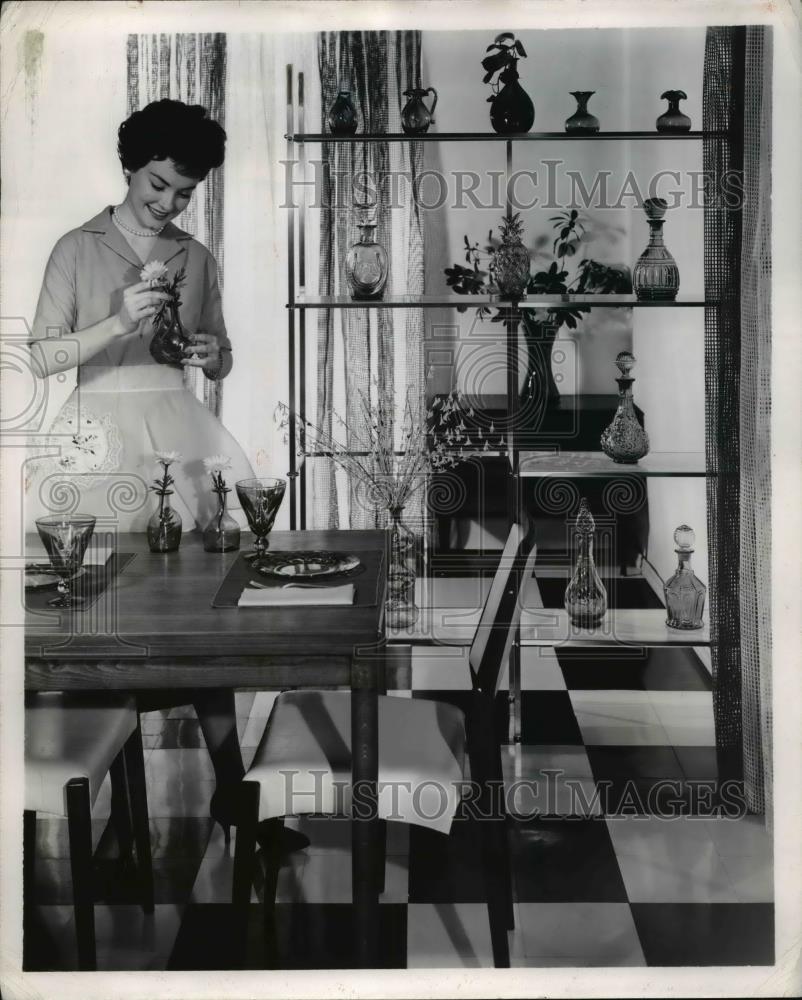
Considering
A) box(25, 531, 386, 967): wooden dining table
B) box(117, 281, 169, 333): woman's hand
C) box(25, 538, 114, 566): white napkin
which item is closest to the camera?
box(25, 531, 386, 967): wooden dining table

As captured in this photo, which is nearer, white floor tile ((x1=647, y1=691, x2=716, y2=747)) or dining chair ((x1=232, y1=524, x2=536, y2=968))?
dining chair ((x1=232, y1=524, x2=536, y2=968))

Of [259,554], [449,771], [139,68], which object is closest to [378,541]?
[259,554]

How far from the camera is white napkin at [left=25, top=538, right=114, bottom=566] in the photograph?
Answer: 243cm

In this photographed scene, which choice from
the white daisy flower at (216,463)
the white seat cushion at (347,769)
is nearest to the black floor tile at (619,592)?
the white daisy flower at (216,463)

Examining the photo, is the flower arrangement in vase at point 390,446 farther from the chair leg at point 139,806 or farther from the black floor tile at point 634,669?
the chair leg at point 139,806

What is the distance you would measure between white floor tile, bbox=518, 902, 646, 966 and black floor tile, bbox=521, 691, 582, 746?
0.89 metres

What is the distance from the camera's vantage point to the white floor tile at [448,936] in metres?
2.29

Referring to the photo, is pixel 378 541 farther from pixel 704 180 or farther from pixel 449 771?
pixel 704 180

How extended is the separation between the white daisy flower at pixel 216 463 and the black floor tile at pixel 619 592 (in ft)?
4.96

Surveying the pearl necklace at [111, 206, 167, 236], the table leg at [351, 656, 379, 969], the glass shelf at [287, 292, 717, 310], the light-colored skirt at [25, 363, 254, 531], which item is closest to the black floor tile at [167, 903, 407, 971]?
the table leg at [351, 656, 379, 969]

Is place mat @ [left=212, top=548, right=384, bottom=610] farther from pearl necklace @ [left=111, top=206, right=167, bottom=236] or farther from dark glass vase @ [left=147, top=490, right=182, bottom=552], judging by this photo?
pearl necklace @ [left=111, top=206, right=167, bottom=236]

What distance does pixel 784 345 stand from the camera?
1.95 metres

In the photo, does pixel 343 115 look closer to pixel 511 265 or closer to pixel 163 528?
pixel 511 265

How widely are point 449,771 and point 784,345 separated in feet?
3.32
